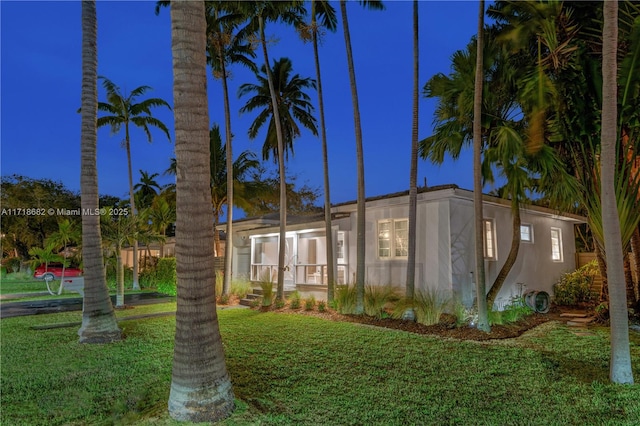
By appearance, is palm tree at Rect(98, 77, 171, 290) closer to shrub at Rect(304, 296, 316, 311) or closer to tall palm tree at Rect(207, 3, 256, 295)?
tall palm tree at Rect(207, 3, 256, 295)

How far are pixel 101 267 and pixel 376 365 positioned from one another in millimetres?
6163

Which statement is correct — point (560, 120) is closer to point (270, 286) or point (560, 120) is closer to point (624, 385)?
point (624, 385)

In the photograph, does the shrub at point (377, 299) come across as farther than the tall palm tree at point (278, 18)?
No

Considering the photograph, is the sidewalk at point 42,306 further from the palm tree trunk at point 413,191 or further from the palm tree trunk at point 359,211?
the palm tree trunk at point 413,191

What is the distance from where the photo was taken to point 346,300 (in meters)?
11.2

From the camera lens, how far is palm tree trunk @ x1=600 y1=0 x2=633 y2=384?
545 centimetres

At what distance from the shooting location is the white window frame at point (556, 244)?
1582 centimetres

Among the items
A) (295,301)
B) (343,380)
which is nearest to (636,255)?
(343,380)

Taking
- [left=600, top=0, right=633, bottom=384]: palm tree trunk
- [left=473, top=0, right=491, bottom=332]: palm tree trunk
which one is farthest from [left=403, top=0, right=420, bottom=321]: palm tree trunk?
[left=600, top=0, right=633, bottom=384]: palm tree trunk

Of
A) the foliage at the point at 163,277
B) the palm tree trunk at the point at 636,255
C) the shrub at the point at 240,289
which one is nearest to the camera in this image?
the palm tree trunk at the point at 636,255

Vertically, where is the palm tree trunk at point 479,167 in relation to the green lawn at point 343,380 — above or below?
above

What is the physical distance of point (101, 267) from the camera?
8422 mm

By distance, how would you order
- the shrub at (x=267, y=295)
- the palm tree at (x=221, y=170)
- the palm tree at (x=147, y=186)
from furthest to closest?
1. the palm tree at (x=147, y=186)
2. the palm tree at (x=221, y=170)
3. the shrub at (x=267, y=295)

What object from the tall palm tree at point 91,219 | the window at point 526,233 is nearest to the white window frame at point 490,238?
the window at point 526,233
